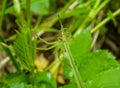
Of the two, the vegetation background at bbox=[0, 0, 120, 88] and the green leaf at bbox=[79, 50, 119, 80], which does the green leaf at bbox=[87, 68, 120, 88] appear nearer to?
the vegetation background at bbox=[0, 0, 120, 88]

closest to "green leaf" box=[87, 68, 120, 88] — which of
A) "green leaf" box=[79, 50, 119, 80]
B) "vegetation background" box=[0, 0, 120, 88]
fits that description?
"vegetation background" box=[0, 0, 120, 88]

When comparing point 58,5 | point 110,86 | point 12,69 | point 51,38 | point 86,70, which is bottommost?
point 110,86

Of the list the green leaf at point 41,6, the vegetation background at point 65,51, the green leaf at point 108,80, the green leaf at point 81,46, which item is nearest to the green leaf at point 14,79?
the vegetation background at point 65,51

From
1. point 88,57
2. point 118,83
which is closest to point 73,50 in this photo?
point 88,57

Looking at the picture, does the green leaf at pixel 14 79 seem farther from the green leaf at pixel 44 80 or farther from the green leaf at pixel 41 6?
the green leaf at pixel 41 6

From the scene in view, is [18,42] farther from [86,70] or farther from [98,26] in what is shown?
[98,26]

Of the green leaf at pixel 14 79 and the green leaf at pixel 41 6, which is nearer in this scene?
the green leaf at pixel 14 79

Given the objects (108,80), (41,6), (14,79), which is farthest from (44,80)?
(41,6)
